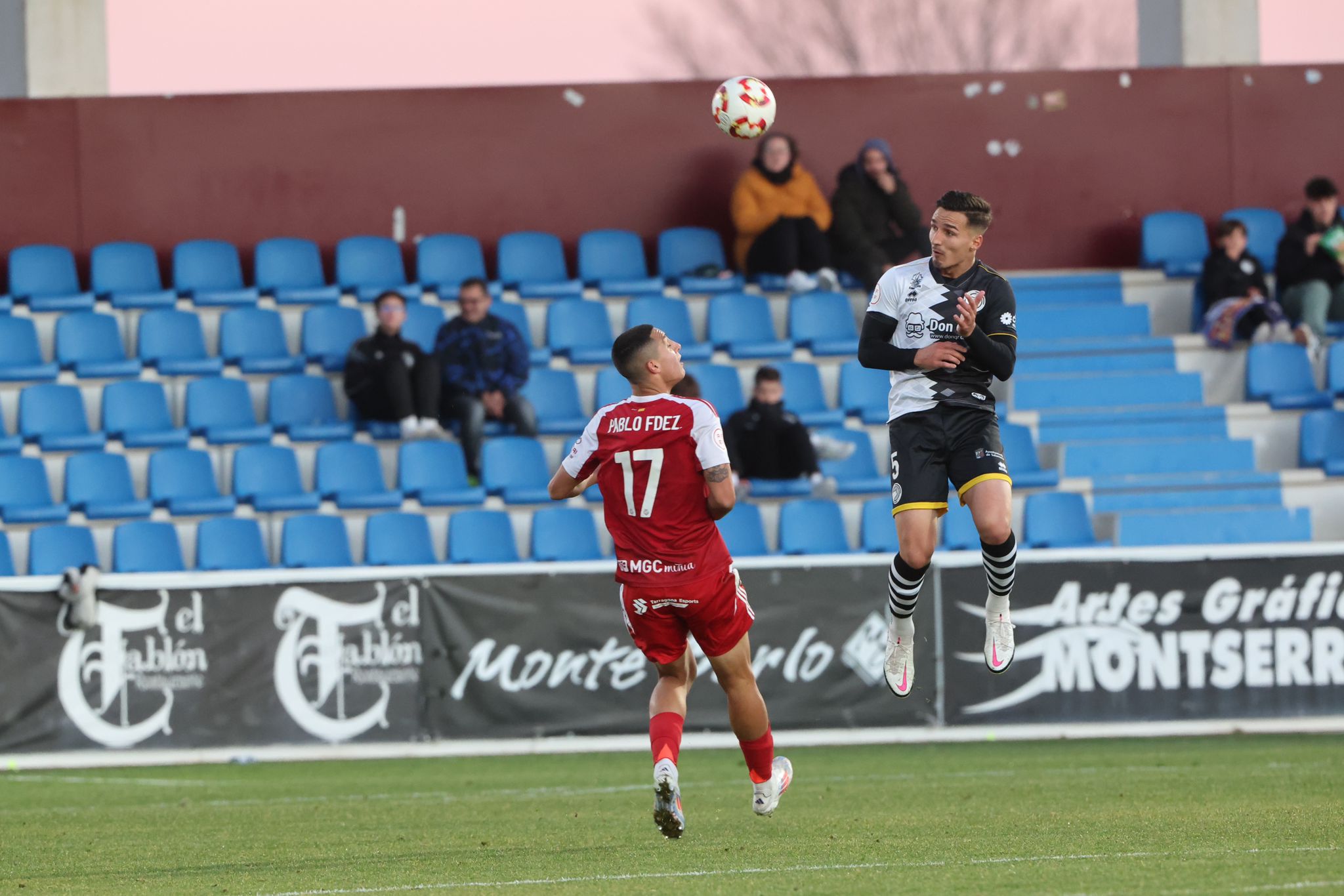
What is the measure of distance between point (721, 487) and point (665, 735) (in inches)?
39.3

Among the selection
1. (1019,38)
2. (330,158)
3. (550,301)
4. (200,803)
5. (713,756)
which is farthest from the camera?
(1019,38)

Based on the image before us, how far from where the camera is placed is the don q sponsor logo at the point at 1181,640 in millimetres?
12219

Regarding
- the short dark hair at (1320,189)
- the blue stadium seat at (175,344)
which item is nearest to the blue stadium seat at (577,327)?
the blue stadium seat at (175,344)

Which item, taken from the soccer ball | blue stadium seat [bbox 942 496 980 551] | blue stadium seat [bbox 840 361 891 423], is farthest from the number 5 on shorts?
blue stadium seat [bbox 840 361 891 423]

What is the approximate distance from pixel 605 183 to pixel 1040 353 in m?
4.56

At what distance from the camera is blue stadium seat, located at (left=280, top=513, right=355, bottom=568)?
43.8 ft

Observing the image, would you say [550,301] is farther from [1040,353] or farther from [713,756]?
[713,756]

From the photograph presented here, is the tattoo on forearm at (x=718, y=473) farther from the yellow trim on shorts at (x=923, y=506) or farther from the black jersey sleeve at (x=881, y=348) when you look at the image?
the yellow trim on shorts at (x=923, y=506)

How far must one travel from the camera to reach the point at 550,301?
16125mm

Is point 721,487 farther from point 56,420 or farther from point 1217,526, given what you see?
point 56,420

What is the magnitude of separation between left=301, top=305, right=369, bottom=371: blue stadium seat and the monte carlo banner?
3789 mm

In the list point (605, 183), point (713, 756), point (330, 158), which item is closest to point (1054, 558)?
point (713, 756)

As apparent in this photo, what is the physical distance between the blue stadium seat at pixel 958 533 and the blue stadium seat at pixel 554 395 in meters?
3.19

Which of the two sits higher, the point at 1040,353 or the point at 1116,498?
the point at 1040,353
